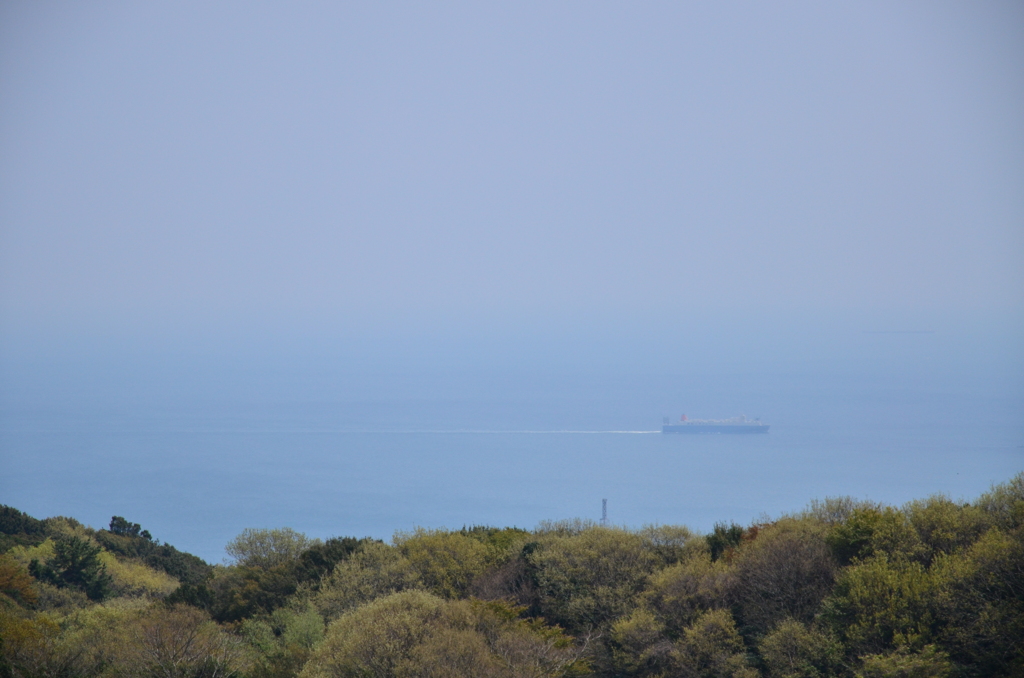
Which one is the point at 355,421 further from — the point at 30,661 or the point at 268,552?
the point at 30,661

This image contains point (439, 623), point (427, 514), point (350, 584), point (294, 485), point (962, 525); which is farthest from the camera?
point (294, 485)

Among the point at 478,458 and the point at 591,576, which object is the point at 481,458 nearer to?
the point at 478,458

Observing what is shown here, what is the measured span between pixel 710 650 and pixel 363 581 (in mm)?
10996

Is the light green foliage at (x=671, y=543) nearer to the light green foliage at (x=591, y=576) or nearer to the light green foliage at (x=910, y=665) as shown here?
the light green foliage at (x=591, y=576)

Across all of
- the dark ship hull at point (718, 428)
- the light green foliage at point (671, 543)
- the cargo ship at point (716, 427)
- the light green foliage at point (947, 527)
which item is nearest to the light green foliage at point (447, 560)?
the light green foliage at point (671, 543)

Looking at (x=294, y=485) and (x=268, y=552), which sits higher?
(x=268, y=552)

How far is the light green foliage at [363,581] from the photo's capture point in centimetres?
2420

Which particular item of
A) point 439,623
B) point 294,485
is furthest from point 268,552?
point 294,485

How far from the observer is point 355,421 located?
15700cm

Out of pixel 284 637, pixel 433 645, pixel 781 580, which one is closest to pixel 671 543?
pixel 781 580

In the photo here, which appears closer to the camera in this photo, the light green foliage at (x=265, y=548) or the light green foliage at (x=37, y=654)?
the light green foliage at (x=37, y=654)

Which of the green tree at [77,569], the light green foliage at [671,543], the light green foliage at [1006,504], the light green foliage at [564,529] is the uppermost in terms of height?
the light green foliage at [1006,504]

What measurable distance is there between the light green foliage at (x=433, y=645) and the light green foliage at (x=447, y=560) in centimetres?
697

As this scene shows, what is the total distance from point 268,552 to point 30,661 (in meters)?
13.1
